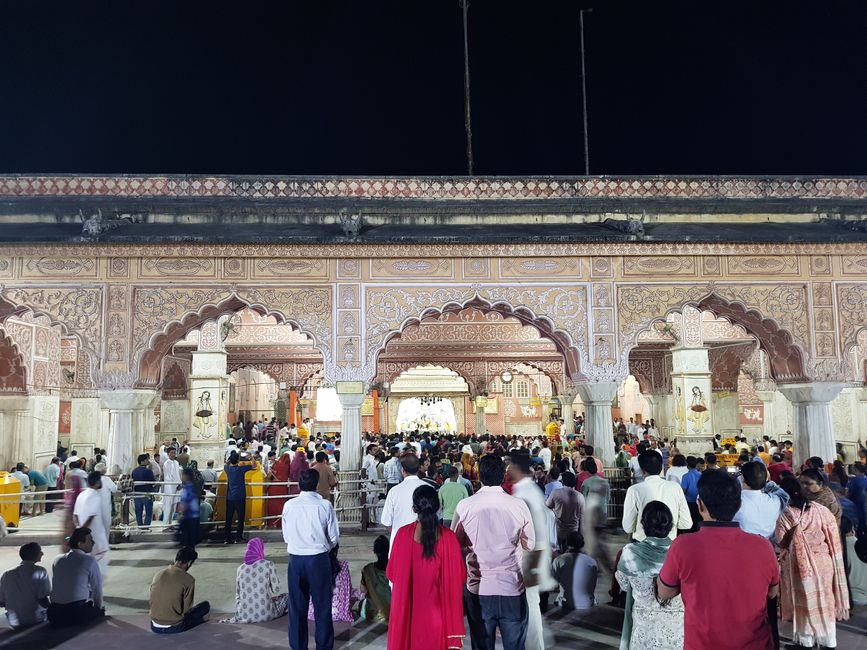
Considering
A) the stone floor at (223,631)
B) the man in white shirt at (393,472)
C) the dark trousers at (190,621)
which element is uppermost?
the man in white shirt at (393,472)

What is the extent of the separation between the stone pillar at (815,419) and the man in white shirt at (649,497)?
6.60 metres

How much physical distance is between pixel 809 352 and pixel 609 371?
3232 millimetres

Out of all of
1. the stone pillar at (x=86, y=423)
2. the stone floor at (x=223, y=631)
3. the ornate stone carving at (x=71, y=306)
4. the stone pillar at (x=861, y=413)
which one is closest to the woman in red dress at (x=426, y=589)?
the stone floor at (x=223, y=631)

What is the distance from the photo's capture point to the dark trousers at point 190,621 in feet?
18.2

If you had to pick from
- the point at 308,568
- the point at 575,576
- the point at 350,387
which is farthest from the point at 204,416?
the point at 308,568

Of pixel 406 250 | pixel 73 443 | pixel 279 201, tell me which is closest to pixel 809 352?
pixel 406 250

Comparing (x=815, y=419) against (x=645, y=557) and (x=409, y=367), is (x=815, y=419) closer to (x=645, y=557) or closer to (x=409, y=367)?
(x=645, y=557)

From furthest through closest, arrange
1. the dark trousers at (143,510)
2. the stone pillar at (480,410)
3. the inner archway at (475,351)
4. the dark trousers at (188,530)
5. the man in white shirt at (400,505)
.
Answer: the stone pillar at (480,410), the inner archway at (475,351), the dark trousers at (143,510), the dark trousers at (188,530), the man in white shirt at (400,505)

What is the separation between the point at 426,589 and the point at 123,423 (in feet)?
27.2

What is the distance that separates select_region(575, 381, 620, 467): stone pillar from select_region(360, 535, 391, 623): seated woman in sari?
568 centimetres

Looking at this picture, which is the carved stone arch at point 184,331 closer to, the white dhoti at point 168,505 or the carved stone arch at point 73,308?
the carved stone arch at point 73,308

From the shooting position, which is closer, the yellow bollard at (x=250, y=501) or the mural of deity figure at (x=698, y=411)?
the yellow bollard at (x=250, y=501)

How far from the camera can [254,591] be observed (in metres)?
5.80

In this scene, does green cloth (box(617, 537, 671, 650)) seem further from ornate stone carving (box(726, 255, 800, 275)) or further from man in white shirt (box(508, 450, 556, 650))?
ornate stone carving (box(726, 255, 800, 275))
